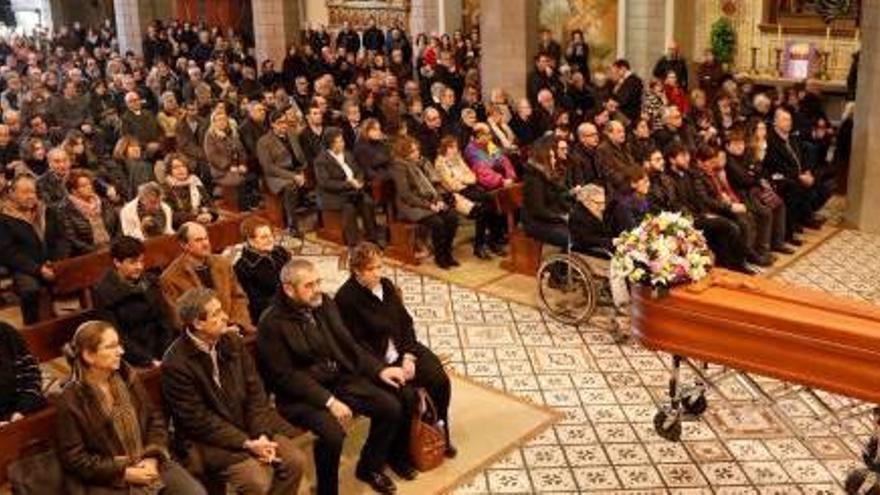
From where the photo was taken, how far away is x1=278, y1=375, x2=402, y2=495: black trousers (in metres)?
5.34

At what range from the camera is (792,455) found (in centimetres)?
611

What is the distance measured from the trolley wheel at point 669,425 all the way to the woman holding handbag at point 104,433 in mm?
2935

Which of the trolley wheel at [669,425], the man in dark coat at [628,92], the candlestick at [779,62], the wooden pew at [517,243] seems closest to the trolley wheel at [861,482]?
the trolley wheel at [669,425]

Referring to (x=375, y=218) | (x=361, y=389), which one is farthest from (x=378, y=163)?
(x=361, y=389)

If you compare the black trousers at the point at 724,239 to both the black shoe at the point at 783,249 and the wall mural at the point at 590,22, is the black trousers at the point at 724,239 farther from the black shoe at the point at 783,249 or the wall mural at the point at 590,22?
the wall mural at the point at 590,22

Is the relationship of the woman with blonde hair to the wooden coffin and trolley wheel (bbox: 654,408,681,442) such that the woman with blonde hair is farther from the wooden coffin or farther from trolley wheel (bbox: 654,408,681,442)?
trolley wheel (bbox: 654,408,681,442)

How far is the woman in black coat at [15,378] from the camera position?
5.32m

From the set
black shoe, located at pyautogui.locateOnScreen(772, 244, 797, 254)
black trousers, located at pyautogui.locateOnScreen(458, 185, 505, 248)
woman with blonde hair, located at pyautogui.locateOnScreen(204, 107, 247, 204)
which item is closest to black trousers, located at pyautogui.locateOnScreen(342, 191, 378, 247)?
black trousers, located at pyautogui.locateOnScreen(458, 185, 505, 248)

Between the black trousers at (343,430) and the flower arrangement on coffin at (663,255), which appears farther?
the flower arrangement on coffin at (663,255)

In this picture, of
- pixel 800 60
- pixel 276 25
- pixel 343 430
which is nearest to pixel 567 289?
pixel 343 430

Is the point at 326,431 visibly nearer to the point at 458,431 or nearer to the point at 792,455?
the point at 458,431

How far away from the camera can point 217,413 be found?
5.04 meters

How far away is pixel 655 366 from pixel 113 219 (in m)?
4.58

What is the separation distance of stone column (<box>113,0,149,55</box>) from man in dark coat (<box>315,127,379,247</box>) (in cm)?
1431
